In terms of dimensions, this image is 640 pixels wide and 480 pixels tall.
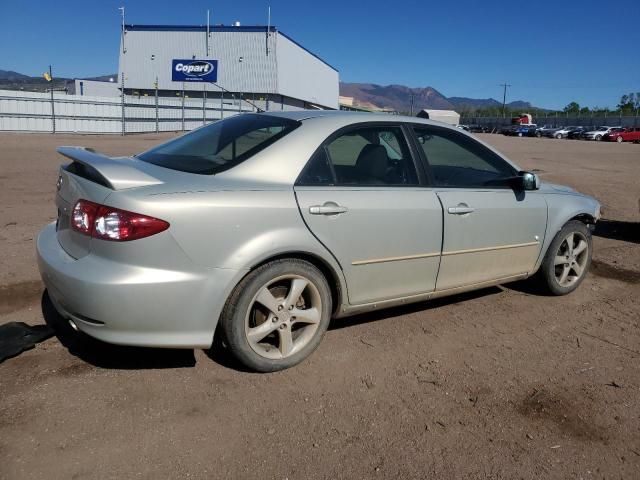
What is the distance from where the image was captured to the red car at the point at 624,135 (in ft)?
180

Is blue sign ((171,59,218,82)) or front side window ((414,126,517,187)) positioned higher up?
blue sign ((171,59,218,82))

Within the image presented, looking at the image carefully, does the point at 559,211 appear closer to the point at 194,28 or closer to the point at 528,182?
the point at 528,182

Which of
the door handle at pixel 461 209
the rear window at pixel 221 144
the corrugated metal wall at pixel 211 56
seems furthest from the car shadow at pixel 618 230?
the corrugated metal wall at pixel 211 56

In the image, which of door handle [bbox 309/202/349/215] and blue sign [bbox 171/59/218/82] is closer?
door handle [bbox 309/202/349/215]

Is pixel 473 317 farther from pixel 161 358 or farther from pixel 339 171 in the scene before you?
pixel 161 358

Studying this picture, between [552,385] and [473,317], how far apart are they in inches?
42.8

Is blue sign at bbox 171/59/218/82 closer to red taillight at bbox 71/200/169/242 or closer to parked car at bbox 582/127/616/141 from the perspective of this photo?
red taillight at bbox 71/200/169/242

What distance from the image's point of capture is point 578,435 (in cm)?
282

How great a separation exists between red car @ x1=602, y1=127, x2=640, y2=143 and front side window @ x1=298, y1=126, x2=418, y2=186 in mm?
60316

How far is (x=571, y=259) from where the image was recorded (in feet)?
16.1

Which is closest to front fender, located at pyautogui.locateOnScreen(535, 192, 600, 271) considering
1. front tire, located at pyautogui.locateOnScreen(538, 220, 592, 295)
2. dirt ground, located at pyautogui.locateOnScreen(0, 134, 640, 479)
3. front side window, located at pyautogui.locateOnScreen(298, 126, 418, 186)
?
front tire, located at pyautogui.locateOnScreen(538, 220, 592, 295)

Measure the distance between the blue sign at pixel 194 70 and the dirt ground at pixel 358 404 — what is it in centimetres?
3776

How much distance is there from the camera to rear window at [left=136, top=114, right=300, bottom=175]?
3.28 m

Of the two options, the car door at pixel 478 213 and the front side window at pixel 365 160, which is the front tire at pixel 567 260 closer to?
the car door at pixel 478 213
